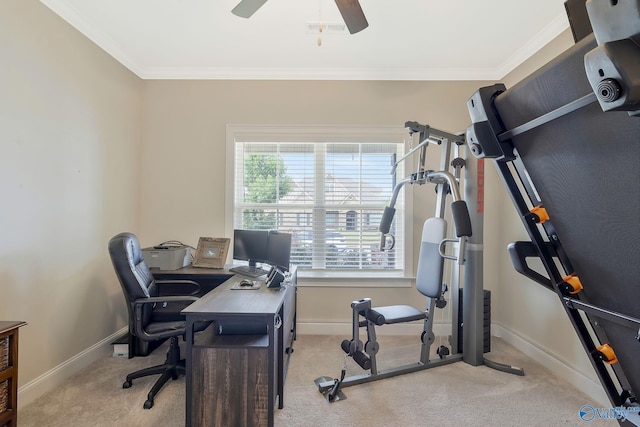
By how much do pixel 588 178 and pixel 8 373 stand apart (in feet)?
8.25

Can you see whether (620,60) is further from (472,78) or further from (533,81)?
(472,78)

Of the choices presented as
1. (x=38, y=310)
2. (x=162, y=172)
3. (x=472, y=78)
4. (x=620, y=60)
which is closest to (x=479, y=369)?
(x=620, y=60)

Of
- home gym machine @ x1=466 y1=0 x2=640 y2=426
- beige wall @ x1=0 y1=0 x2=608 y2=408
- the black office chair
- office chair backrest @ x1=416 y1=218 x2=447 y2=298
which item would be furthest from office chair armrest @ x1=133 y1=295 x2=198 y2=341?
home gym machine @ x1=466 y1=0 x2=640 y2=426

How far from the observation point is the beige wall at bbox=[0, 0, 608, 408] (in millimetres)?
1985

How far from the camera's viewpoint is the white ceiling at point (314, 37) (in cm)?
222

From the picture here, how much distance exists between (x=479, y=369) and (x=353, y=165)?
7.18 feet

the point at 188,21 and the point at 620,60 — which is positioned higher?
the point at 188,21

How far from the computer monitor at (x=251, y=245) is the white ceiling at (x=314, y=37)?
1.70 meters

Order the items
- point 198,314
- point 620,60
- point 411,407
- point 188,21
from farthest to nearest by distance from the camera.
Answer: point 188,21 < point 411,407 < point 198,314 < point 620,60

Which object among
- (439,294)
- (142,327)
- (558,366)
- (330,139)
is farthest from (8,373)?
(558,366)

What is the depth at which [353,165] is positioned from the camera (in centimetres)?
324

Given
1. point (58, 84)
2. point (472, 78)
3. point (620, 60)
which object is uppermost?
point (472, 78)

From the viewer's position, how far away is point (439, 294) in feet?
7.63

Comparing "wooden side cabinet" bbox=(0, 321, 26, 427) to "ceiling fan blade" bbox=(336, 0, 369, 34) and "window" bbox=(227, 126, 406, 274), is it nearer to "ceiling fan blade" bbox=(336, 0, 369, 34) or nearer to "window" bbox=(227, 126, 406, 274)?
"window" bbox=(227, 126, 406, 274)
